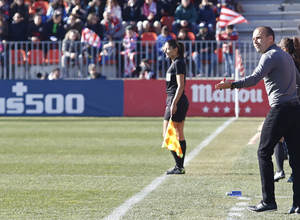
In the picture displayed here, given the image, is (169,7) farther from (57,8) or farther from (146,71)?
(146,71)

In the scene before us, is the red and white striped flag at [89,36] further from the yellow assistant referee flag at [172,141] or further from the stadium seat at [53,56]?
the yellow assistant referee flag at [172,141]

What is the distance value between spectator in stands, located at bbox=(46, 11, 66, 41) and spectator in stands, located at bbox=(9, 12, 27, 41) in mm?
871

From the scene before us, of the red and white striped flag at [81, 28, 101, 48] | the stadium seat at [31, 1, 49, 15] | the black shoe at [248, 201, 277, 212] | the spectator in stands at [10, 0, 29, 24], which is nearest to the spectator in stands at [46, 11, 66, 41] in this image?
the red and white striped flag at [81, 28, 101, 48]

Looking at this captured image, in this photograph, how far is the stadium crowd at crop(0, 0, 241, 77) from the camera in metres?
21.8

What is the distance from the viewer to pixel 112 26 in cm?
2375

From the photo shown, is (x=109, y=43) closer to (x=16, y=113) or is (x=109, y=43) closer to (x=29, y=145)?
(x=16, y=113)

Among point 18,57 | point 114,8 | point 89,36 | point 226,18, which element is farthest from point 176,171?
point 114,8

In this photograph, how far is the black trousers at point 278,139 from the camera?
692 centimetres

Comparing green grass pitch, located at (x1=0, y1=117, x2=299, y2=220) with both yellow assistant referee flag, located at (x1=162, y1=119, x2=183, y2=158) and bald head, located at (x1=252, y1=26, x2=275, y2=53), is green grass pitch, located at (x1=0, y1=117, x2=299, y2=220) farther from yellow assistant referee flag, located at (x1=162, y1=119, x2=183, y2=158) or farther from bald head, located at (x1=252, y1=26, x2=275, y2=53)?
bald head, located at (x1=252, y1=26, x2=275, y2=53)

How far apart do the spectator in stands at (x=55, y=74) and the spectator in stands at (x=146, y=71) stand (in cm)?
252

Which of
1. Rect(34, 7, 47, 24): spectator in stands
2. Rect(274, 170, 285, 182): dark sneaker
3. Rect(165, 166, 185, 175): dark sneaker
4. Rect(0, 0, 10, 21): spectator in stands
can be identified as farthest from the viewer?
Rect(0, 0, 10, 21): spectator in stands

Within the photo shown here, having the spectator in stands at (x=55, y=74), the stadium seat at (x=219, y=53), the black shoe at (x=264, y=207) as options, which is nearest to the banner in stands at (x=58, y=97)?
the spectator in stands at (x=55, y=74)

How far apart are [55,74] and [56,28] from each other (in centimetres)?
275

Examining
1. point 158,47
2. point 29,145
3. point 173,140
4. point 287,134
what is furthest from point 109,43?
point 287,134
